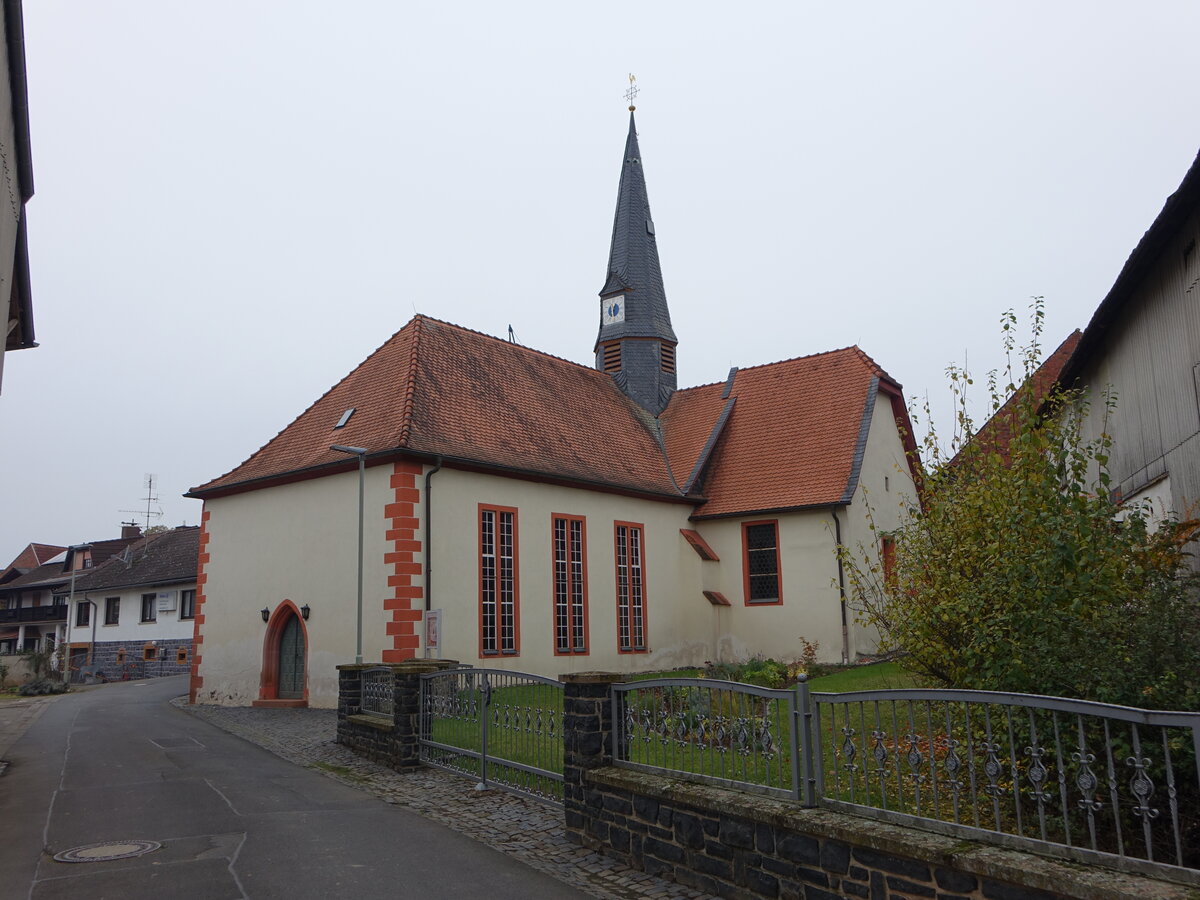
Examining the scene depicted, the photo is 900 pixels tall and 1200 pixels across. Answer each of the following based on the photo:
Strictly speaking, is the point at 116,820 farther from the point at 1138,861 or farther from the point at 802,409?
the point at 802,409

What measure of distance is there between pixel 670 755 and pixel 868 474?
17752mm

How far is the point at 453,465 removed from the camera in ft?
62.3

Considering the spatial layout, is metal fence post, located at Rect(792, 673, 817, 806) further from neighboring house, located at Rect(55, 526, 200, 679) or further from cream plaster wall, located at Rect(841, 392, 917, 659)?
neighboring house, located at Rect(55, 526, 200, 679)

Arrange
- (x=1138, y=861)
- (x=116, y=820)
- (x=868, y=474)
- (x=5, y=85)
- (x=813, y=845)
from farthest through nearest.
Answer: (x=868, y=474) < (x=5, y=85) < (x=116, y=820) < (x=813, y=845) < (x=1138, y=861)

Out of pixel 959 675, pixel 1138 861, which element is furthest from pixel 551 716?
pixel 1138 861

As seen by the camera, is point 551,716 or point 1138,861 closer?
point 1138,861

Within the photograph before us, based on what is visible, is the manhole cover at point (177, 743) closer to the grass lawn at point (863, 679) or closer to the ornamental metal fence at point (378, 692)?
the ornamental metal fence at point (378, 692)

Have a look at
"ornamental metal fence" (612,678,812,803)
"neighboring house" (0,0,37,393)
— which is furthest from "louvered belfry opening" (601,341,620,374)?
"ornamental metal fence" (612,678,812,803)

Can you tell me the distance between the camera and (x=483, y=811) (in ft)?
Result: 31.3

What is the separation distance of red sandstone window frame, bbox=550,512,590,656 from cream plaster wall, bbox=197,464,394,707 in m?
4.38

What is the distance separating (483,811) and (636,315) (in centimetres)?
2194

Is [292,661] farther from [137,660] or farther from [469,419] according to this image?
[137,660]

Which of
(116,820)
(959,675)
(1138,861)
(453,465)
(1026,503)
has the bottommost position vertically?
(116,820)

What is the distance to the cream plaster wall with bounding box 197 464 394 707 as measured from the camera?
1842 cm
